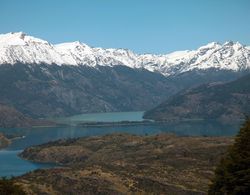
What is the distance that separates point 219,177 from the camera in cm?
8788

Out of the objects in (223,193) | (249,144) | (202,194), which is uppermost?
(249,144)

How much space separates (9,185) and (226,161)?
1192 inches

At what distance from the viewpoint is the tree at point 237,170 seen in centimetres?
7969

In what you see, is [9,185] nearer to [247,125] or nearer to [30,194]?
[247,125]

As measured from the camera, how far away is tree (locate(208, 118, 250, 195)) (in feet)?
261

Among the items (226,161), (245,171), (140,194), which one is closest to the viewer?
(245,171)

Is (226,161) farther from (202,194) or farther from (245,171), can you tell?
(202,194)

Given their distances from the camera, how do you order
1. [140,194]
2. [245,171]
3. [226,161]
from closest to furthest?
1. [245,171]
2. [226,161]
3. [140,194]

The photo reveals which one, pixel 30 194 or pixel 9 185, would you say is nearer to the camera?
pixel 9 185

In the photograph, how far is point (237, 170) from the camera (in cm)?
8194

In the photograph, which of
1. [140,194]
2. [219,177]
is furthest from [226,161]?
[140,194]

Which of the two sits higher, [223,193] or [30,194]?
[223,193]

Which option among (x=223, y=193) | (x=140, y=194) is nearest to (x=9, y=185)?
(x=223, y=193)

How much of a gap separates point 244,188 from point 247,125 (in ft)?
35.5
